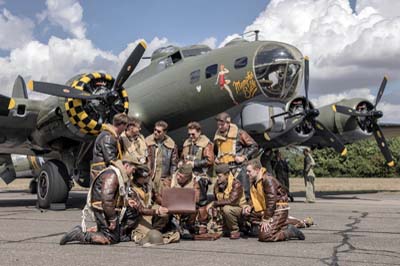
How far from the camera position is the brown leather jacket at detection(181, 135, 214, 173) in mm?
7957

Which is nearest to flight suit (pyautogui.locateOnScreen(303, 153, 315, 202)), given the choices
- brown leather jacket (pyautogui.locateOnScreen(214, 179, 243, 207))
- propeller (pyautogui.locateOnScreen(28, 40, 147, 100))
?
propeller (pyautogui.locateOnScreen(28, 40, 147, 100))

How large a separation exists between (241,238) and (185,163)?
55.1 inches

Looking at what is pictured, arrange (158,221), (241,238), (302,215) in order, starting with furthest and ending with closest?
(302,215) → (241,238) → (158,221)

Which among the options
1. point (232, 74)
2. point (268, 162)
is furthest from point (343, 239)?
point (268, 162)

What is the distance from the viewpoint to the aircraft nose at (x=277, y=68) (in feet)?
37.5

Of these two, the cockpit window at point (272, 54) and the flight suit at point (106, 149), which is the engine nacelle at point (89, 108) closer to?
the cockpit window at point (272, 54)

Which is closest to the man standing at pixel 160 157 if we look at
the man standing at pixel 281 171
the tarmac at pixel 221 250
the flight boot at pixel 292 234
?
the tarmac at pixel 221 250

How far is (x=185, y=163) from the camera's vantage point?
25.0 feet

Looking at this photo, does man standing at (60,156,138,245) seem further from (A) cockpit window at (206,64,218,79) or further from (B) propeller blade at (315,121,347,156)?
(B) propeller blade at (315,121,347,156)

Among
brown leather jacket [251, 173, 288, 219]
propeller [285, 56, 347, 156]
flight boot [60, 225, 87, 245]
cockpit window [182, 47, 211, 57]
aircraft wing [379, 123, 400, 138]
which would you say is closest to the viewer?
flight boot [60, 225, 87, 245]

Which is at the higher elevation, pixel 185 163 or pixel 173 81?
pixel 173 81

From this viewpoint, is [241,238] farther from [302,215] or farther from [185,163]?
[302,215]

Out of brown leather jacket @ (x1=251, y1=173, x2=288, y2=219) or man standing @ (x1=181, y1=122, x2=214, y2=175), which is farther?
man standing @ (x1=181, y1=122, x2=214, y2=175)

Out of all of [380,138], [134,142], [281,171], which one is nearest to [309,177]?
[281,171]
